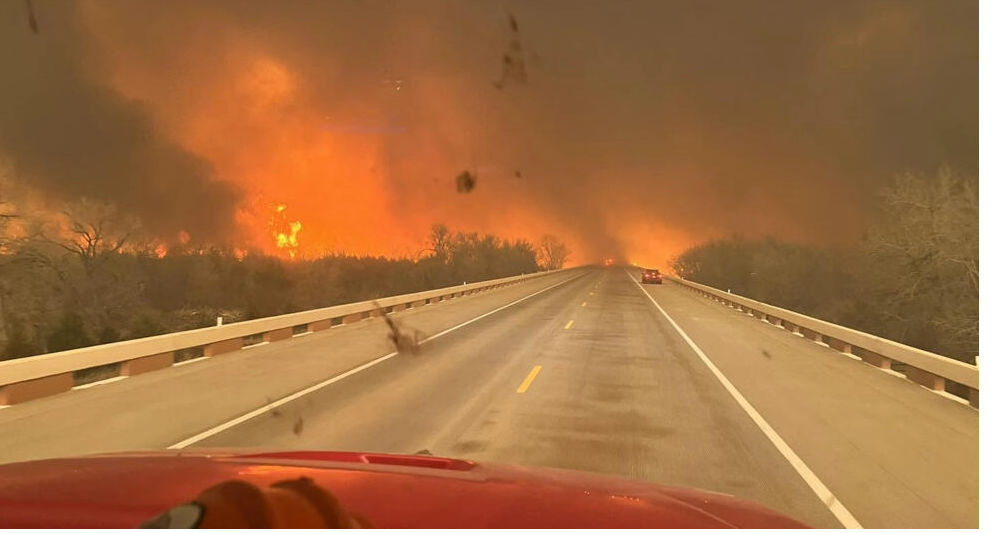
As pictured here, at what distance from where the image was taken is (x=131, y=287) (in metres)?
28.5

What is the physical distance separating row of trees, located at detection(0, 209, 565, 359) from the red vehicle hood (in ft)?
57.1

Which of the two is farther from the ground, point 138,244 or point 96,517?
point 138,244

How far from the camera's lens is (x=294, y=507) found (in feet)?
8.06

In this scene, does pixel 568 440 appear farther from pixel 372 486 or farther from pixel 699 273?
pixel 699 273

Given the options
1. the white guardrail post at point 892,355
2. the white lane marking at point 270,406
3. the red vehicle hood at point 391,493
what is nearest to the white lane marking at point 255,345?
the white lane marking at point 270,406

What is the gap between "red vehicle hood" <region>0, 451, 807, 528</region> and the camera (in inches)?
111

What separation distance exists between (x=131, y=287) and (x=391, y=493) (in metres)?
29.7

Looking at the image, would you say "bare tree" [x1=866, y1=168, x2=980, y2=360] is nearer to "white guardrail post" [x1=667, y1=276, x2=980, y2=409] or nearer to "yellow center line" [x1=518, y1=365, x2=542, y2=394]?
"white guardrail post" [x1=667, y1=276, x2=980, y2=409]

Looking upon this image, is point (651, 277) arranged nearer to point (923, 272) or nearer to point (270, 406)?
point (923, 272)

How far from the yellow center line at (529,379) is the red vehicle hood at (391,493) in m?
6.48

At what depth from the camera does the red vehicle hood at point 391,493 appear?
2.83m

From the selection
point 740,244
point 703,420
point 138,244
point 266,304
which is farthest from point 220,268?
point 740,244

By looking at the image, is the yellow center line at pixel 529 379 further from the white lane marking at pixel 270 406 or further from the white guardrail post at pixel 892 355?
the white guardrail post at pixel 892 355

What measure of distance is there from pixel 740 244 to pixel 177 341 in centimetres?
9122
